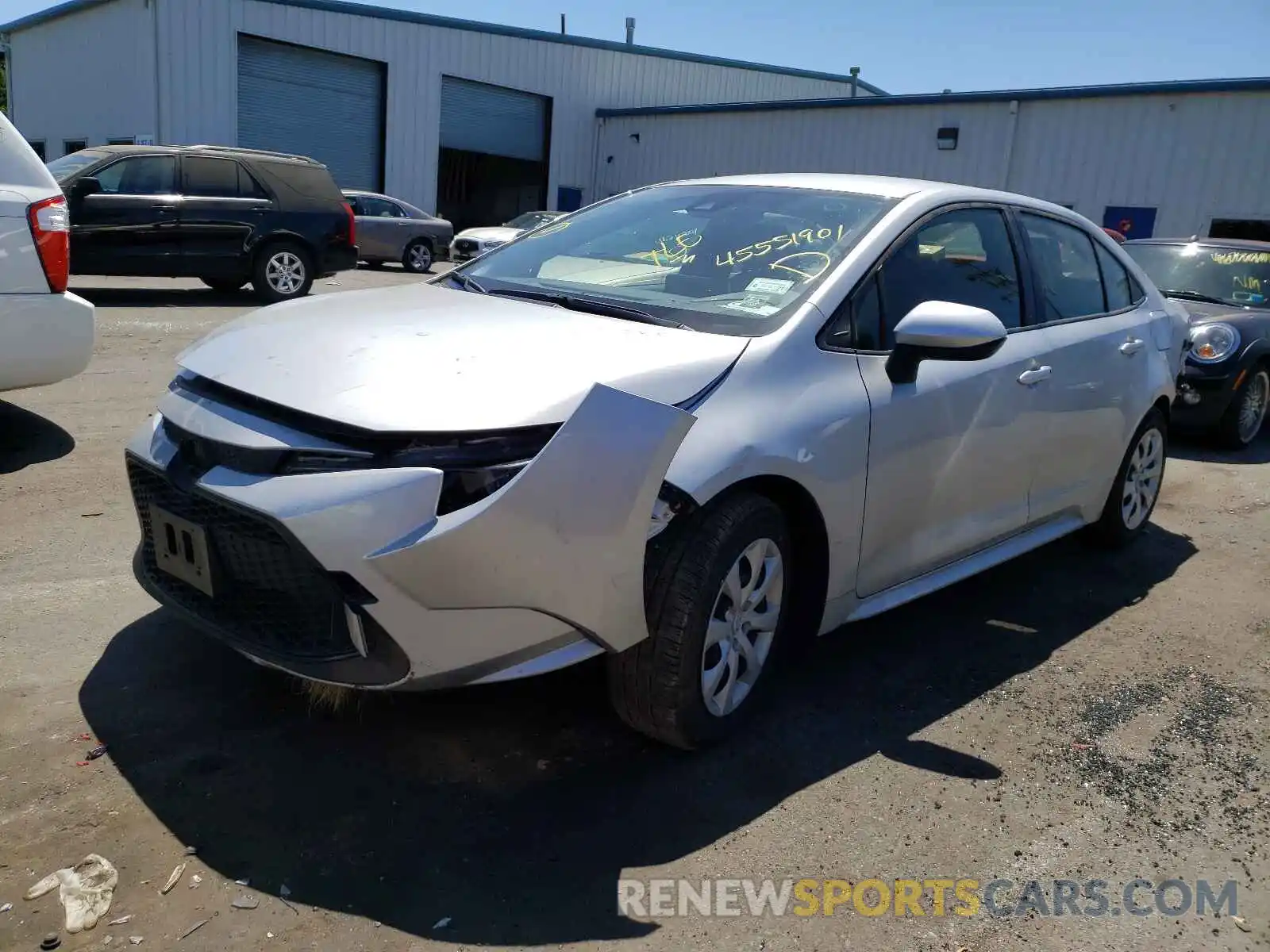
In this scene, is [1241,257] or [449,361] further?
[1241,257]

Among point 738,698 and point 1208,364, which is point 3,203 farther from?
point 1208,364

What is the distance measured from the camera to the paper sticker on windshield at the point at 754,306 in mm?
3160

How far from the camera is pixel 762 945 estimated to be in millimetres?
2309

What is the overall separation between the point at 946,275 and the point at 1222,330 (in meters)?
5.26

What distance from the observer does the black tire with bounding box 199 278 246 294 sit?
12.5m

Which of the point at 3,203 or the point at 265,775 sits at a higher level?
the point at 3,203

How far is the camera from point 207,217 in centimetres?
1196

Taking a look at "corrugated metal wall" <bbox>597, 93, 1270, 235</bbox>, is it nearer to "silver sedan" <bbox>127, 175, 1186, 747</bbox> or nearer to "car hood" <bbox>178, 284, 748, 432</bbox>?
"silver sedan" <bbox>127, 175, 1186, 747</bbox>

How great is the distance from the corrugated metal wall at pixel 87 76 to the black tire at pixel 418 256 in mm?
7292

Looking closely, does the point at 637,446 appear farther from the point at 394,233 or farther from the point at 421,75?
the point at 421,75

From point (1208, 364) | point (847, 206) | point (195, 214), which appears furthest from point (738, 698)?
point (195, 214)

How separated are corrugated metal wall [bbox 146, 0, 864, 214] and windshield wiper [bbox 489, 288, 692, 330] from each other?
73.0 ft

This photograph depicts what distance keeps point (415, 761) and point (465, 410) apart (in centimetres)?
104

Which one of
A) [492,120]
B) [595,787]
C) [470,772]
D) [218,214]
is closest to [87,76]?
[492,120]
